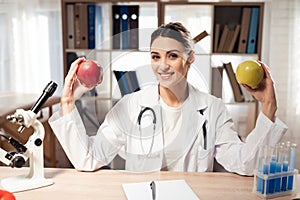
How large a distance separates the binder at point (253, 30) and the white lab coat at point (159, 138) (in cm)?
179

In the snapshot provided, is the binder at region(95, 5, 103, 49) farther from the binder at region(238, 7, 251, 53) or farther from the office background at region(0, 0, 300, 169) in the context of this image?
the binder at region(238, 7, 251, 53)

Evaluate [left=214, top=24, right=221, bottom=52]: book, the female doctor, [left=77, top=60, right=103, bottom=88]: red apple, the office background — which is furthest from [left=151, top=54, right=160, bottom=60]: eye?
the office background

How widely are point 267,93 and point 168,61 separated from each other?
325 millimetres

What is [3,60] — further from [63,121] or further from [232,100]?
[63,121]

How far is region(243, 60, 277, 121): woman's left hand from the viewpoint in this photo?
1268 millimetres

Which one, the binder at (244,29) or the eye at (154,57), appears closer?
the eye at (154,57)

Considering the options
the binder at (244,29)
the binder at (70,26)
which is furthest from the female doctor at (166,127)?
the binder at (70,26)

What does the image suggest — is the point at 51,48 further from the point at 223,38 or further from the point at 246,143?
the point at 246,143

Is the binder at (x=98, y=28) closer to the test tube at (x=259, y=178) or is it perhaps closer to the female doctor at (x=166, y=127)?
the female doctor at (x=166, y=127)

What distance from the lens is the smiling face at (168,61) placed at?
122 centimetres

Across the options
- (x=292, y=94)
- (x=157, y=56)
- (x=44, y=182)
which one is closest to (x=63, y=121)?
(x=44, y=182)

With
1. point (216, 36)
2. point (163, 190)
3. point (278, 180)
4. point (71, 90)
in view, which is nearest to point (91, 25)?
point (216, 36)

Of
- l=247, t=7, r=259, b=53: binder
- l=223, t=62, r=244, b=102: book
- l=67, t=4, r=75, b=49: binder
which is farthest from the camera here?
l=67, t=4, r=75, b=49: binder

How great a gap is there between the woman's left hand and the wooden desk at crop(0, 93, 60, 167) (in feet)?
5.71
